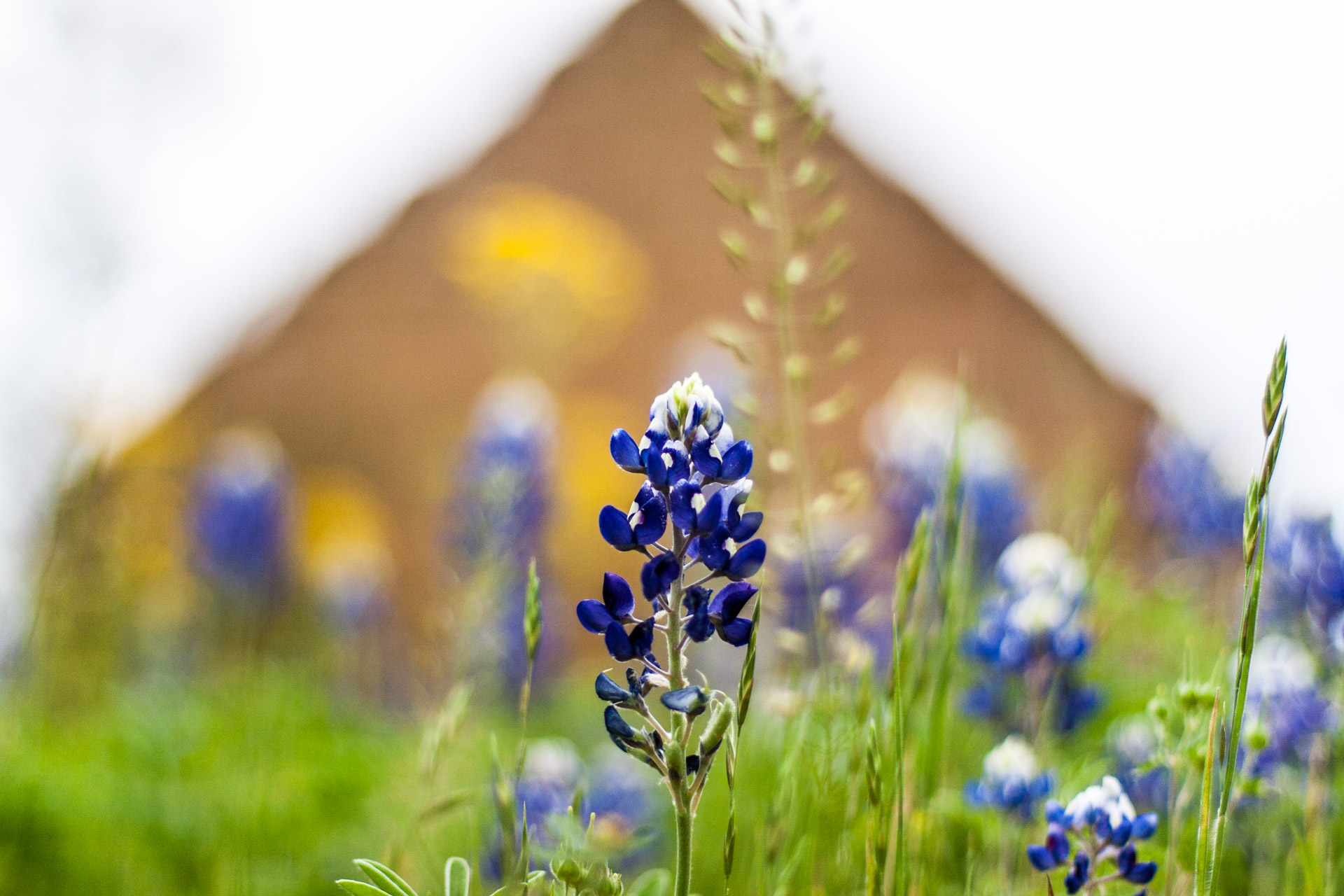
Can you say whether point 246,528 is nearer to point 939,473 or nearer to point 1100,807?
point 939,473

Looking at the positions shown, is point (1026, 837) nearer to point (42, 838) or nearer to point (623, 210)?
point (42, 838)

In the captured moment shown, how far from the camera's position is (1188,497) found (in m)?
4.29

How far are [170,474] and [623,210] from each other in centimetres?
1001

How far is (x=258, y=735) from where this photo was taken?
236 cm

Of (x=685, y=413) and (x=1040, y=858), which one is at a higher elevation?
(x=685, y=413)

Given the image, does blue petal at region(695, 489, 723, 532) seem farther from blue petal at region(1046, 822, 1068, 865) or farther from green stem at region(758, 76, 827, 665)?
blue petal at region(1046, 822, 1068, 865)

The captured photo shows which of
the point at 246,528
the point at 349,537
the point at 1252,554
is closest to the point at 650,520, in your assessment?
the point at 1252,554

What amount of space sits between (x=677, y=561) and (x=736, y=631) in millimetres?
101

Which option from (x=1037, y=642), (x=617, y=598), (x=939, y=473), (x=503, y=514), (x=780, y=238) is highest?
(x=939, y=473)

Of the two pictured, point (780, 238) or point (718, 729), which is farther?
point (780, 238)

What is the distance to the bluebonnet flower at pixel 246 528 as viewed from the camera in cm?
499

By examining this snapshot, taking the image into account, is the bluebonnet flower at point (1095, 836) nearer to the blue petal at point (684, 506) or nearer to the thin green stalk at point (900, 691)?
the thin green stalk at point (900, 691)

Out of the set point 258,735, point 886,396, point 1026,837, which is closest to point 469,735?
point 258,735

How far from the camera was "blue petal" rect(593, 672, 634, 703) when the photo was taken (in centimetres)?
97
